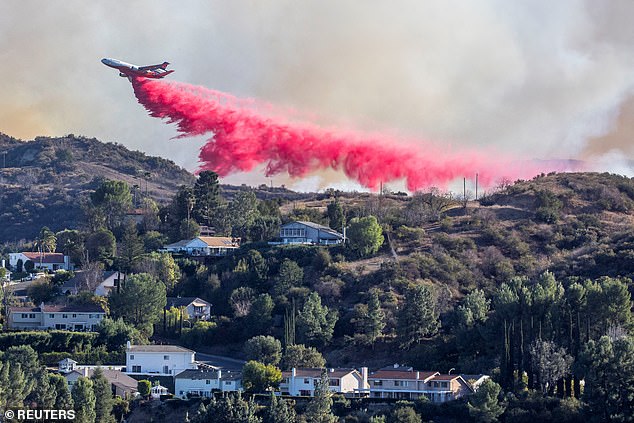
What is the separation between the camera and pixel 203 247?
140875mm

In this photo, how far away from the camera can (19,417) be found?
88812mm

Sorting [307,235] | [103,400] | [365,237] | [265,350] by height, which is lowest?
[103,400]

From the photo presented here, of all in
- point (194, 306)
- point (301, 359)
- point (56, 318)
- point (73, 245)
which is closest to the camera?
point (301, 359)

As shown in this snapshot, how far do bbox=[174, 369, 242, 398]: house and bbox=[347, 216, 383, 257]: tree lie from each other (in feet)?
113

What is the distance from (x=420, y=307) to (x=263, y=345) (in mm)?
12867

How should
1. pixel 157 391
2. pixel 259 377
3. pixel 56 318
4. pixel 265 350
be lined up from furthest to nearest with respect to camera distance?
1. pixel 56 318
2. pixel 265 350
3. pixel 157 391
4. pixel 259 377

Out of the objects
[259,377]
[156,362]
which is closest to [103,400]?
[259,377]

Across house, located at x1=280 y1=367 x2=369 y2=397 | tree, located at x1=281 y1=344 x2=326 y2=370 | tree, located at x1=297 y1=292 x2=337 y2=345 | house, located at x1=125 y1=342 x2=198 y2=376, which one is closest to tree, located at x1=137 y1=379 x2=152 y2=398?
house, located at x1=125 y1=342 x2=198 y2=376

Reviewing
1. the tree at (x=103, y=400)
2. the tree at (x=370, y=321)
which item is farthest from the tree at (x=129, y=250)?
the tree at (x=103, y=400)

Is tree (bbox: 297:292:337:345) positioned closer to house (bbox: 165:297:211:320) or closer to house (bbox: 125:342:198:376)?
house (bbox: 125:342:198:376)

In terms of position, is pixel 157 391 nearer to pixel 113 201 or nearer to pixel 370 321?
pixel 370 321

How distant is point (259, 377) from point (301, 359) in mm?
6474

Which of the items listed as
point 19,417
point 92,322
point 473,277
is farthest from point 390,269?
point 19,417

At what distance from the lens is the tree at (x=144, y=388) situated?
99.6 m
